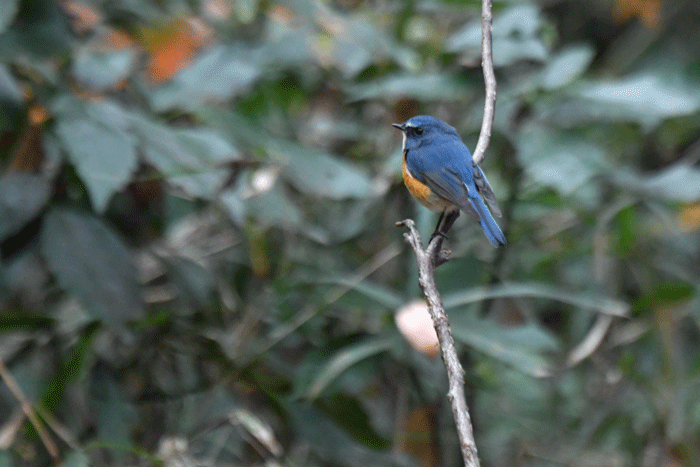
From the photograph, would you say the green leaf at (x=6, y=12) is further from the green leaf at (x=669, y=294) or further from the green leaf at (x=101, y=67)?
the green leaf at (x=669, y=294)

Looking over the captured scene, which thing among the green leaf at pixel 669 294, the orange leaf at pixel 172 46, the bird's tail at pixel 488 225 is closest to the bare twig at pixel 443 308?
the bird's tail at pixel 488 225

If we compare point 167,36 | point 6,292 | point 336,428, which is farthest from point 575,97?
point 167,36

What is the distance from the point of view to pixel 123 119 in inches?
90.4

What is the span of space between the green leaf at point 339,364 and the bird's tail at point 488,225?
738 millimetres

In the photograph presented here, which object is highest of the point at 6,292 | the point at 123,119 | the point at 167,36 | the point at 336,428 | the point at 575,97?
the point at 575,97

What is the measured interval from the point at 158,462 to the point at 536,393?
2.03 metres

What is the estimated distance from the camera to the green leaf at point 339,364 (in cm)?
250

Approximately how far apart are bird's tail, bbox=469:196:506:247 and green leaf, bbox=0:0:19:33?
141 centimetres

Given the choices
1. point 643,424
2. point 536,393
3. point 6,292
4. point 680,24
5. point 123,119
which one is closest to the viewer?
point 123,119

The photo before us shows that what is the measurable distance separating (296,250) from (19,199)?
65.7 inches

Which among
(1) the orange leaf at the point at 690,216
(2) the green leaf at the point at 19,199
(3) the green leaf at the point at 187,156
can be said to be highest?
(3) the green leaf at the point at 187,156

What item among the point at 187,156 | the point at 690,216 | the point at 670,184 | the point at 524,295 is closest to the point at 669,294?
the point at 670,184

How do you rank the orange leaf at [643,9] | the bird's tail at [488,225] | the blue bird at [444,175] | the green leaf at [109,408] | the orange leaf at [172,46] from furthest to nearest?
the orange leaf at [643,9] → the orange leaf at [172,46] → the green leaf at [109,408] → the blue bird at [444,175] → the bird's tail at [488,225]

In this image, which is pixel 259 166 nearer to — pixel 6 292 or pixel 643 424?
pixel 6 292
